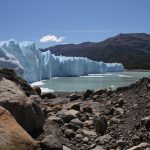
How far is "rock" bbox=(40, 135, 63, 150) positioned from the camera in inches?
193

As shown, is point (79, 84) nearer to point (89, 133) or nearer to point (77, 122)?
point (77, 122)

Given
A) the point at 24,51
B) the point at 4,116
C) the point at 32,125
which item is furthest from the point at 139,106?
the point at 24,51

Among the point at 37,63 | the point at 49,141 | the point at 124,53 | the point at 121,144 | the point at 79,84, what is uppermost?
the point at 124,53

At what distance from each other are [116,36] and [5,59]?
17079 cm

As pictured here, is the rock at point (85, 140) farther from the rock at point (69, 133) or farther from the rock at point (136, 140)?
the rock at point (136, 140)

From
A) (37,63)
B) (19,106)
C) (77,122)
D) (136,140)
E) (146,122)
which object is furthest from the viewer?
(37,63)

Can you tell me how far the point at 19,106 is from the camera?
16.9 feet

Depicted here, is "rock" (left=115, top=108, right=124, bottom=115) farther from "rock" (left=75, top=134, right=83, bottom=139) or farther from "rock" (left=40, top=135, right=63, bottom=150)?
"rock" (left=40, top=135, right=63, bottom=150)

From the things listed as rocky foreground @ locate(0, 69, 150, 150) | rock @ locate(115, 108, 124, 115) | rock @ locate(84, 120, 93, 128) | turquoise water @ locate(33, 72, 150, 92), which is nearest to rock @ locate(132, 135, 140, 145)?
rocky foreground @ locate(0, 69, 150, 150)

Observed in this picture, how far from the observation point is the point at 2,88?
5.26 m

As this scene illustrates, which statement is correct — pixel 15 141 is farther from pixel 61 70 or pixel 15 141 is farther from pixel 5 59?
pixel 61 70

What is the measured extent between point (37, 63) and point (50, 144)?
3372 centimetres

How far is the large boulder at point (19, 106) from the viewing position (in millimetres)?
5084

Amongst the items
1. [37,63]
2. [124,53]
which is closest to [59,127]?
[37,63]
